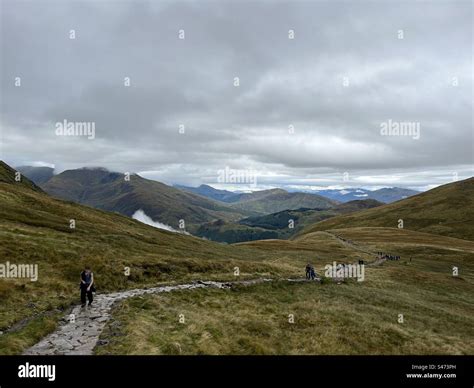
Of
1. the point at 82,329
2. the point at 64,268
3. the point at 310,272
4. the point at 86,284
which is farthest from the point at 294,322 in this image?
the point at 64,268

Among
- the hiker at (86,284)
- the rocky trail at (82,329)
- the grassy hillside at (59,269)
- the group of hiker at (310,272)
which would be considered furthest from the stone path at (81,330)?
the group of hiker at (310,272)

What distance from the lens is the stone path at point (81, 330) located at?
1758cm

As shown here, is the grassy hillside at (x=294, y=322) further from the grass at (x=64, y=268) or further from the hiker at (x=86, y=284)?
the grass at (x=64, y=268)

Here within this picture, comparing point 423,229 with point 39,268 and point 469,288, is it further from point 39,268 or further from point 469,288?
point 39,268

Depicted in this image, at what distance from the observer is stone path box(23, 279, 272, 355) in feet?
57.7

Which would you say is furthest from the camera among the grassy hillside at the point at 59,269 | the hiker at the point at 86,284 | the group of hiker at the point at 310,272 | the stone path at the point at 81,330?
the group of hiker at the point at 310,272

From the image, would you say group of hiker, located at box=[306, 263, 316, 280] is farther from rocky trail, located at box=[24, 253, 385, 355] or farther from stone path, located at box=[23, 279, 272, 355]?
stone path, located at box=[23, 279, 272, 355]

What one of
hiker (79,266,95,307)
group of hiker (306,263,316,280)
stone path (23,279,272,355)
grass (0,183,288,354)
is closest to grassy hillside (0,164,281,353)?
grass (0,183,288,354)

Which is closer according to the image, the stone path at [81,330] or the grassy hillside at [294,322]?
the stone path at [81,330]

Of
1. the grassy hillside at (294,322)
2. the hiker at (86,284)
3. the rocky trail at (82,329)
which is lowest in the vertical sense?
the grassy hillside at (294,322)

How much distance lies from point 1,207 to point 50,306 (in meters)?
47.0
